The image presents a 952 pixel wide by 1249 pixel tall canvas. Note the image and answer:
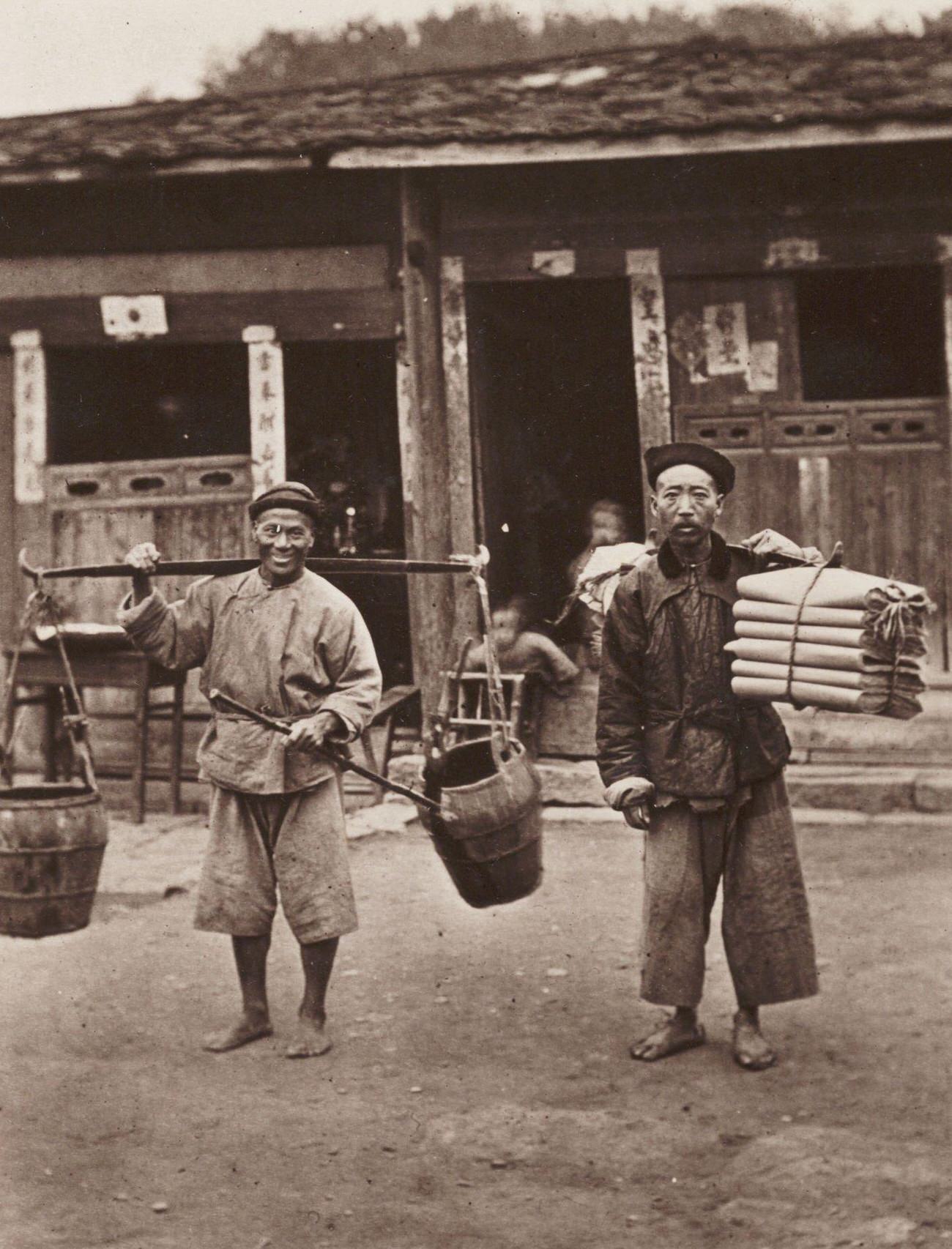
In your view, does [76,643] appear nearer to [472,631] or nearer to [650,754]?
[472,631]

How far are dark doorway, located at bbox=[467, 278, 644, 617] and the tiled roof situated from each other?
1.25 metres

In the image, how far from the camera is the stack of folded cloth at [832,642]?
3939 mm

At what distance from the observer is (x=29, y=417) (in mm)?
9422

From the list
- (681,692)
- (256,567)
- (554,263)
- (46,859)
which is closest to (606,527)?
(554,263)

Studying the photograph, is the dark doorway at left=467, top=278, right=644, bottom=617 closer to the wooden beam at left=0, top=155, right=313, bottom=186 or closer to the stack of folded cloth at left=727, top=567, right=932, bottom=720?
the wooden beam at left=0, top=155, right=313, bottom=186

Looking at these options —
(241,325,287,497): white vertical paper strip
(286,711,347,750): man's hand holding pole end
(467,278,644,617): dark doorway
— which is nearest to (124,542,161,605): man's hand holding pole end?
(286,711,347,750): man's hand holding pole end

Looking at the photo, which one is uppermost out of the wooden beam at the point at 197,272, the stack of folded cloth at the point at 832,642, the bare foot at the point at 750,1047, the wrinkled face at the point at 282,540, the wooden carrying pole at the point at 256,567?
the wooden beam at the point at 197,272

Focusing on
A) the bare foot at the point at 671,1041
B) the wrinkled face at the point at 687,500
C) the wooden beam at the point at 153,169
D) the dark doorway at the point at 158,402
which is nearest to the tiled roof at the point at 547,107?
the wooden beam at the point at 153,169

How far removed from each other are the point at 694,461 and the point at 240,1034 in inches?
97.8

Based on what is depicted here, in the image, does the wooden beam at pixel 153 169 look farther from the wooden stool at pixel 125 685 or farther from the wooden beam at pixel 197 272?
the wooden stool at pixel 125 685

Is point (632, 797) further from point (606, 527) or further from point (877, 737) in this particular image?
point (606, 527)

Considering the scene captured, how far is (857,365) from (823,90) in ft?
7.83

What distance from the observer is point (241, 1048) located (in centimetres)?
493

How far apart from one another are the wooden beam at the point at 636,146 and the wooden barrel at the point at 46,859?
14.3ft
